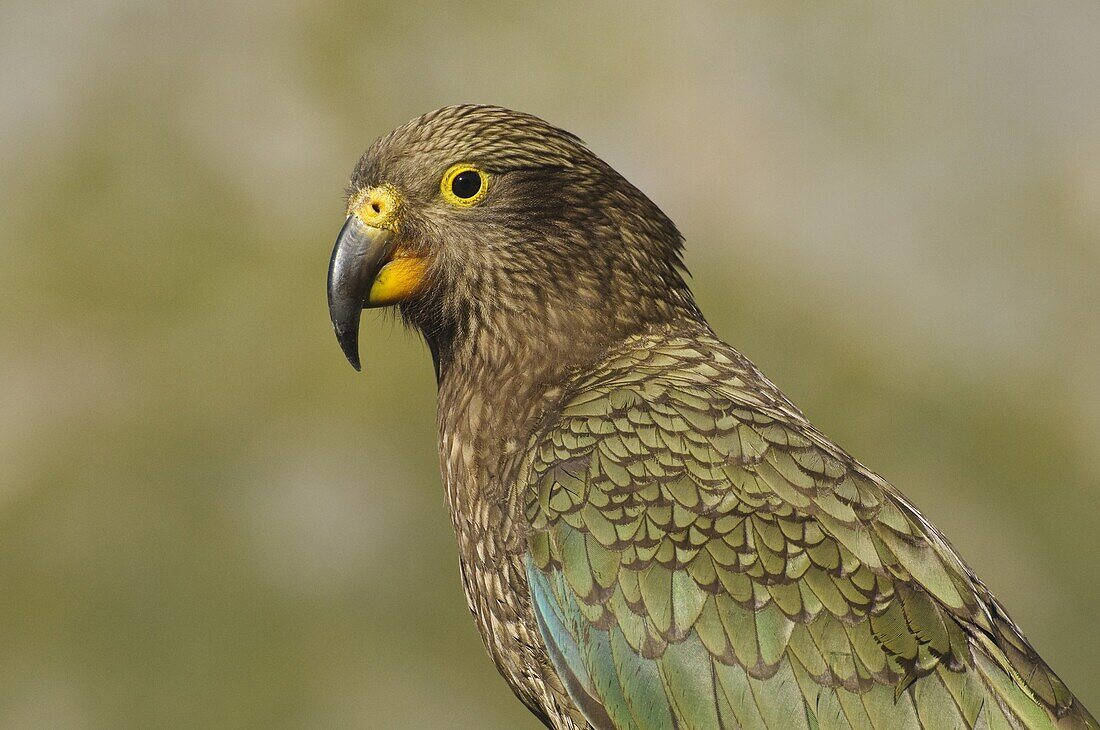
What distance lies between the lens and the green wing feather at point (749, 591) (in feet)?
11.5

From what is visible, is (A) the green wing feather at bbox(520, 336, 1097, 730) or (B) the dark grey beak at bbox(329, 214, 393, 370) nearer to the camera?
(A) the green wing feather at bbox(520, 336, 1097, 730)

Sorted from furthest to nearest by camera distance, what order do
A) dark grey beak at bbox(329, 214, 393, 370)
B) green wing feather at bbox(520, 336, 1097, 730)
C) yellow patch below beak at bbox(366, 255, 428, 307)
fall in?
yellow patch below beak at bbox(366, 255, 428, 307) < dark grey beak at bbox(329, 214, 393, 370) < green wing feather at bbox(520, 336, 1097, 730)

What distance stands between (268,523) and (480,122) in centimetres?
1149

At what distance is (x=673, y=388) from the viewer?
4.02 metres

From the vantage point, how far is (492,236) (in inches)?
169

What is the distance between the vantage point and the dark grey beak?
420cm

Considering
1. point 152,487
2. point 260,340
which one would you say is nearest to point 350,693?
point 152,487

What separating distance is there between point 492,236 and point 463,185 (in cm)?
20

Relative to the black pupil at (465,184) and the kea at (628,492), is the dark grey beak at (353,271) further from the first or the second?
the black pupil at (465,184)

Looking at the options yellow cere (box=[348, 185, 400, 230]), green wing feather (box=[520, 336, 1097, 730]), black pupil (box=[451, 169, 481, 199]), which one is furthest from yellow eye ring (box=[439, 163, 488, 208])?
green wing feather (box=[520, 336, 1097, 730])

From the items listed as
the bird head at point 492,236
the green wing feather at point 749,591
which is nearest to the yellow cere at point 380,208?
the bird head at point 492,236

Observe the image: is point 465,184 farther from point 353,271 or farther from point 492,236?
point 353,271

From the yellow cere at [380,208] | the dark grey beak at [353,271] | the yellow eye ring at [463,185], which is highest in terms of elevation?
the yellow eye ring at [463,185]

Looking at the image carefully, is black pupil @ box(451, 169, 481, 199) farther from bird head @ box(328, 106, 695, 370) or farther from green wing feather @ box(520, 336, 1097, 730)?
green wing feather @ box(520, 336, 1097, 730)
